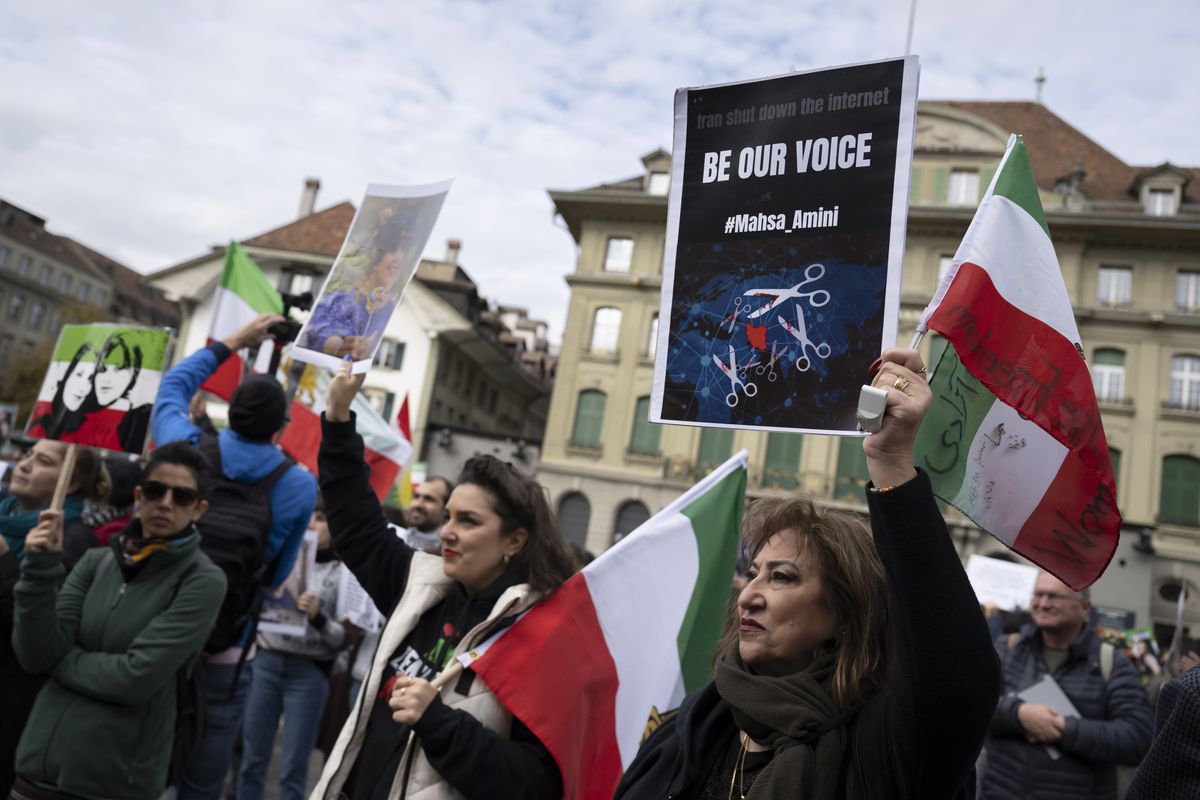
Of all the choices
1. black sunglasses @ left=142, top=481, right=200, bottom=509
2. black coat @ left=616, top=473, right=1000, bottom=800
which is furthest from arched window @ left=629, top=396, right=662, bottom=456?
black coat @ left=616, top=473, right=1000, bottom=800

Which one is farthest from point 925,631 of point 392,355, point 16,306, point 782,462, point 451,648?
point 16,306

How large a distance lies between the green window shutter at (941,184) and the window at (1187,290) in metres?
7.37

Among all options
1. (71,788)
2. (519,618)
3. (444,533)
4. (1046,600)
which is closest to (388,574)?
(444,533)

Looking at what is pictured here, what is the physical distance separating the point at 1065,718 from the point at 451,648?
A: 112 inches

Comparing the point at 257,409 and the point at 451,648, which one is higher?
the point at 257,409

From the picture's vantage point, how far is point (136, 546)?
352 cm

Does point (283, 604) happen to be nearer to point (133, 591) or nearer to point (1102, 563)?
point (133, 591)

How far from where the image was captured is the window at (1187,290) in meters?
29.9

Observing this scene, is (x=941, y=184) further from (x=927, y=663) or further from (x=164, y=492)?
(x=927, y=663)

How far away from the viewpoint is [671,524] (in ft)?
12.6

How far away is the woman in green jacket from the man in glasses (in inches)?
137

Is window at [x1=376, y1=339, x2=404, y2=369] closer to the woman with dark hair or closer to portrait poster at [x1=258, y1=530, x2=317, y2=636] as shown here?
portrait poster at [x1=258, y1=530, x2=317, y2=636]

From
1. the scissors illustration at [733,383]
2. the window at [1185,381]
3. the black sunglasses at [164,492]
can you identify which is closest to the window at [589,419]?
the window at [1185,381]

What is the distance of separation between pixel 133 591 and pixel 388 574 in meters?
0.92
